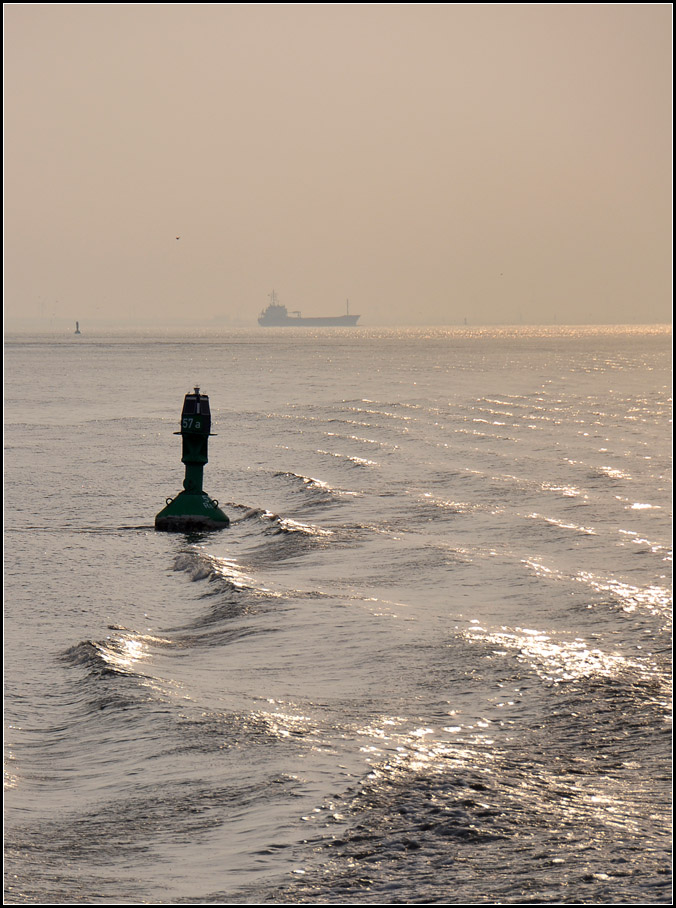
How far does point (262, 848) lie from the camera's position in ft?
Result: 17.4

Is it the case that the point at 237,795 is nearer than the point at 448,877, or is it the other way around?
the point at 448,877

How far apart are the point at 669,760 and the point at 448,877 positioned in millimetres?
2245

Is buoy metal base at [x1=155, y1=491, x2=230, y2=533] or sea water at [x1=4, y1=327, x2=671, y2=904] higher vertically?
buoy metal base at [x1=155, y1=491, x2=230, y2=533]

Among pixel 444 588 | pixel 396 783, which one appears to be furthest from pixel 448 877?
pixel 444 588

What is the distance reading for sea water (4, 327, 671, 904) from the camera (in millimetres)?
5141

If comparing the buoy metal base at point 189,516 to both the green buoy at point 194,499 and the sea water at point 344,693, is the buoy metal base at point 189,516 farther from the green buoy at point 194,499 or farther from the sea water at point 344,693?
the sea water at point 344,693

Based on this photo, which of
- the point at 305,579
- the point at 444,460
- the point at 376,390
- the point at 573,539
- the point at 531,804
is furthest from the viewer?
the point at 376,390

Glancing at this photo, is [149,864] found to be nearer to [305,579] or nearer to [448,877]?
[448,877]

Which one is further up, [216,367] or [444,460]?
[216,367]

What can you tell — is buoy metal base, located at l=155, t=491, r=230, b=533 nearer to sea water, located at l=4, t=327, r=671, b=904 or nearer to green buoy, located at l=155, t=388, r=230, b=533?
green buoy, located at l=155, t=388, r=230, b=533

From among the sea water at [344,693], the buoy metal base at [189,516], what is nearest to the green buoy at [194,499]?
the buoy metal base at [189,516]

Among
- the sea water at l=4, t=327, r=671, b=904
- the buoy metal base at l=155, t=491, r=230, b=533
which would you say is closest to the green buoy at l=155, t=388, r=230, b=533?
the buoy metal base at l=155, t=491, r=230, b=533

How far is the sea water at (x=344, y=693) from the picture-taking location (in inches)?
202

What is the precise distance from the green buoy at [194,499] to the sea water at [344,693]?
461 mm
